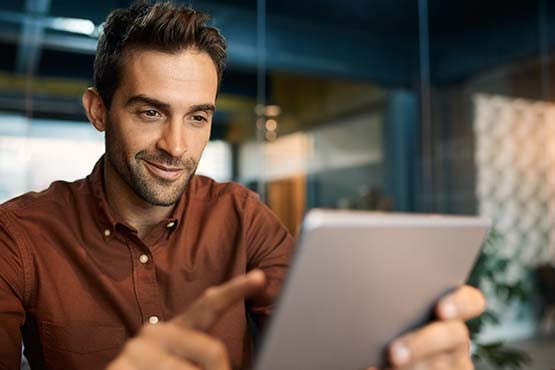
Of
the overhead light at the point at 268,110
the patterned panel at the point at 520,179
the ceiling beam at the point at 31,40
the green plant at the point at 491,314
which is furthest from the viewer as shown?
the patterned panel at the point at 520,179

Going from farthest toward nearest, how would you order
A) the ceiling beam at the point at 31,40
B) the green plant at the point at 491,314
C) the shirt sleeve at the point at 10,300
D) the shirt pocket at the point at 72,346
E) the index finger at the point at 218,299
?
1. the ceiling beam at the point at 31,40
2. the green plant at the point at 491,314
3. the shirt pocket at the point at 72,346
4. the shirt sleeve at the point at 10,300
5. the index finger at the point at 218,299

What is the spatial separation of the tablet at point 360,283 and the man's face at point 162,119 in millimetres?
647

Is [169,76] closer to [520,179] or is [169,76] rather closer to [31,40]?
[31,40]

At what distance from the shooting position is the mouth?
3.99 feet

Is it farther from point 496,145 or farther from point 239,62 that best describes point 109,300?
point 496,145

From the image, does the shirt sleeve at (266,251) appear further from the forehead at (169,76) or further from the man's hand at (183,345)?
the man's hand at (183,345)

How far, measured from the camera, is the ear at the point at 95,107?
137cm

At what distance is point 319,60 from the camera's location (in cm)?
464

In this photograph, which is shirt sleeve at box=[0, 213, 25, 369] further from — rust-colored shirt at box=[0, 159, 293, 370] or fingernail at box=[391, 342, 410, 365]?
fingernail at box=[391, 342, 410, 365]

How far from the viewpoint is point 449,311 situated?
74cm

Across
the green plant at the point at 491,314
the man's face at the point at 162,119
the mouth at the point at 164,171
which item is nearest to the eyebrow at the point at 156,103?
the man's face at the point at 162,119

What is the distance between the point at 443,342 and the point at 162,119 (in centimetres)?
76

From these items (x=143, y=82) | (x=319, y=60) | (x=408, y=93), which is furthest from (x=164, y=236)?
(x=408, y=93)

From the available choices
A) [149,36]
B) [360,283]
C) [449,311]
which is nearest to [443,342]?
[449,311]
